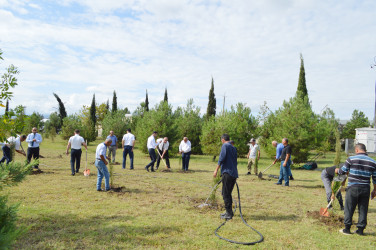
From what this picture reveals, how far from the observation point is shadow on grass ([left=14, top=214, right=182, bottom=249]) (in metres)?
4.72

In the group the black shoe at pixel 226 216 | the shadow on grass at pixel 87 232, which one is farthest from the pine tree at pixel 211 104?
the shadow on grass at pixel 87 232

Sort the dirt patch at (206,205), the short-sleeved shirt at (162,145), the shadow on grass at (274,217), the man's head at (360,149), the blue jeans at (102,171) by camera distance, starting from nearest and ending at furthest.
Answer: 1. the man's head at (360,149)
2. the shadow on grass at (274,217)
3. the dirt patch at (206,205)
4. the blue jeans at (102,171)
5. the short-sleeved shirt at (162,145)

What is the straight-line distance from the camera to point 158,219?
243 inches

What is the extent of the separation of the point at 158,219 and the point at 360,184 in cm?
431

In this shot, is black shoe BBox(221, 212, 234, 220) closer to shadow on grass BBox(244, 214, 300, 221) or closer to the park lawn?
the park lawn

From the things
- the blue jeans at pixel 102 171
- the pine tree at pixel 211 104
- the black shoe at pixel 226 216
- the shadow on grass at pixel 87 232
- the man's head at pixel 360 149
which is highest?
the pine tree at pixel 211 104

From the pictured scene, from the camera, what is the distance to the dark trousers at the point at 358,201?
5535 mm

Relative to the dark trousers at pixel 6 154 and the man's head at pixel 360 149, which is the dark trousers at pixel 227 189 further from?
the dark trousers at pixel 6 154

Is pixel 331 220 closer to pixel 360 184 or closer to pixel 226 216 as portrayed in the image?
pixel 360 184

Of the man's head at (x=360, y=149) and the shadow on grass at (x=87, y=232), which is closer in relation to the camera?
the shadow on grass at (x=87, y=232)

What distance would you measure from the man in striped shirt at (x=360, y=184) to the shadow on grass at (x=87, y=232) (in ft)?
11.7

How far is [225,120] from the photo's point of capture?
825 inches

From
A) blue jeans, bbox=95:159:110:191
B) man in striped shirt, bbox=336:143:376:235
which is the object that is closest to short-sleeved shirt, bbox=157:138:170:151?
blue jeans, bbox=95:159:110:191

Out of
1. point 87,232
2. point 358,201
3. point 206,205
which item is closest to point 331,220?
point 358,201
